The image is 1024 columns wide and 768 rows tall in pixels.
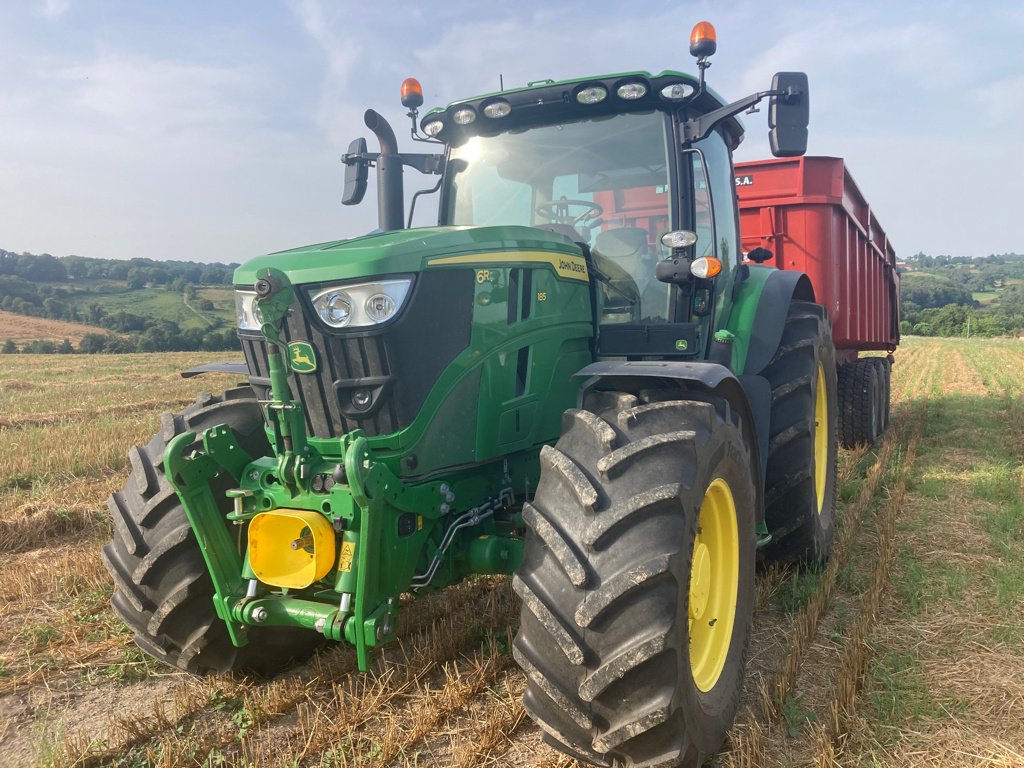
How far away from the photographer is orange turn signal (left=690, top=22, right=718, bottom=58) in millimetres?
3566

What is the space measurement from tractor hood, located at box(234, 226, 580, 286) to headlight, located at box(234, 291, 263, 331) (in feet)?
0.19

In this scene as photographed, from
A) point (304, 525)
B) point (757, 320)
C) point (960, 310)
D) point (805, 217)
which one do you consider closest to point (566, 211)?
point (757, 320)

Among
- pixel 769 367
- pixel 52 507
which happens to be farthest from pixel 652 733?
pixel 52 507

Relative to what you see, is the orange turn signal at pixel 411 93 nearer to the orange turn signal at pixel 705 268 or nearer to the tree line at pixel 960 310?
the orange turn signal at pixel 705 268

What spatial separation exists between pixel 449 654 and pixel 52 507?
4.23m

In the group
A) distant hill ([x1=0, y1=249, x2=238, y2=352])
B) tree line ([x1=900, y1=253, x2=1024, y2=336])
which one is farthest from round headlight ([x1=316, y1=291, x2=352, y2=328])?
distant hill ([x1=0, y1=249, x2=238, y2=352])

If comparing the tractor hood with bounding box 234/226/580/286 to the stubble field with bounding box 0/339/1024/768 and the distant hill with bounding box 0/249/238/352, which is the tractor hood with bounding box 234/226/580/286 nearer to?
the stubble field with bounding box 0/339/1024/768

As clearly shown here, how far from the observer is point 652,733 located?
2.38 meters

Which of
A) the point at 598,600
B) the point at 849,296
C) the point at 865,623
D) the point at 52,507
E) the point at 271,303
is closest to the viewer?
the point at 598,600

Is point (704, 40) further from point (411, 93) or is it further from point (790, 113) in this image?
point (411, 93)

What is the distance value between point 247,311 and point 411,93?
1.70m

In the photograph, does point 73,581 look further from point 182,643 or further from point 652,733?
point 652,733

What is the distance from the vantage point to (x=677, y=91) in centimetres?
362

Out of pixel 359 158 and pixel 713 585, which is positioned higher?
pixel 359 158
